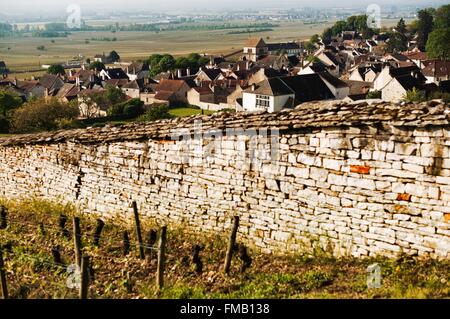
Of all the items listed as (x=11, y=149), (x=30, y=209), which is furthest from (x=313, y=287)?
(x=11, y=149)

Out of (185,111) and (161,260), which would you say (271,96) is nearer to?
(185,111)

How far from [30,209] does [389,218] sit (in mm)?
10380

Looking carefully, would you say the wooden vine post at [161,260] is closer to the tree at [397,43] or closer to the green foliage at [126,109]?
the green foliage at [126,109]

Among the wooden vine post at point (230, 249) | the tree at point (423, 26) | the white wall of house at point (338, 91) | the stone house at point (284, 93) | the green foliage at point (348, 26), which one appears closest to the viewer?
the wooden vine post at point (230, 249)

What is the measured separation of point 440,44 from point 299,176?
95.1m

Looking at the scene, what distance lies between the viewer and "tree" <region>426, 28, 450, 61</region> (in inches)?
3743

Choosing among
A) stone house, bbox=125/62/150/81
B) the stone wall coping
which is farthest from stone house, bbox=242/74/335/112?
stone house, bbox=125/62/150/81

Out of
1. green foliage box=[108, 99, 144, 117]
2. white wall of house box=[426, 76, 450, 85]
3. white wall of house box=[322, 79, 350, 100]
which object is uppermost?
white wall of house box=[426, 76, 450, 85]

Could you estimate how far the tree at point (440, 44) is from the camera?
9506cm

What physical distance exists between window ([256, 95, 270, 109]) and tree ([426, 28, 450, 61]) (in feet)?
149

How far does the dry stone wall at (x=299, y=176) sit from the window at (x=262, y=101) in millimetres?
53447

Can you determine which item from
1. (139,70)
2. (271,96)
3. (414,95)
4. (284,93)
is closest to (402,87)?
(414,95)

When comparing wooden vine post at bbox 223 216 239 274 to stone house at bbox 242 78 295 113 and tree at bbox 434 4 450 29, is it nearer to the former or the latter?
stone house at bbox 242 78 295 113

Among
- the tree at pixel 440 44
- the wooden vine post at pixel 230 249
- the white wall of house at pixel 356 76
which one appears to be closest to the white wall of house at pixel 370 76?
the white wall of house at pixel 356 76
